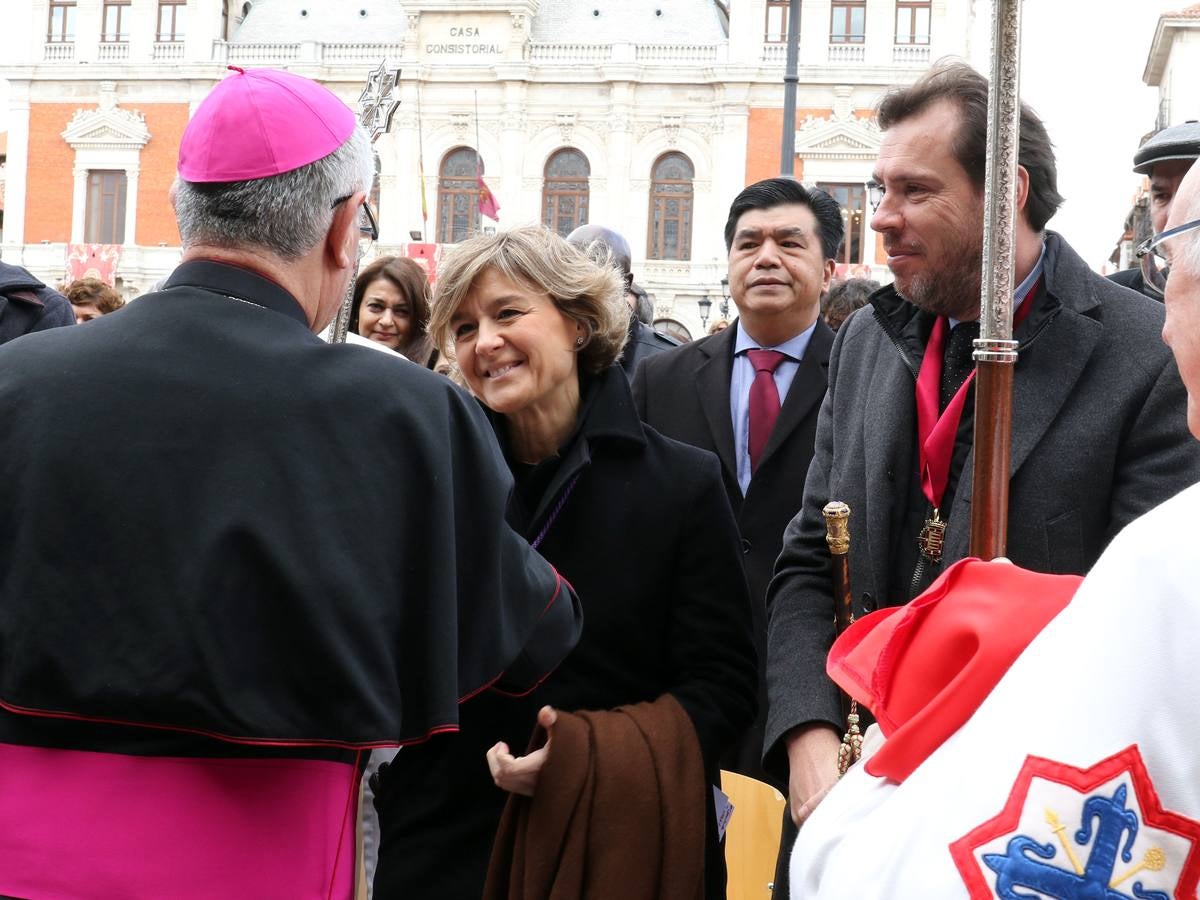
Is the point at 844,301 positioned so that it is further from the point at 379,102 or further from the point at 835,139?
the point at 835,139

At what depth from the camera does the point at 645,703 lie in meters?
2.35

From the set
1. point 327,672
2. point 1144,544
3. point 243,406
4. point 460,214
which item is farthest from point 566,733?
point 460,214

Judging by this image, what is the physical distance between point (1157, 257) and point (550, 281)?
121cm

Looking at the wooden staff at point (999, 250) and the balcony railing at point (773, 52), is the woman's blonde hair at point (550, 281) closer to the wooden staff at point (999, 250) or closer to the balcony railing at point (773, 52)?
the wooden staff at point (999, 250)

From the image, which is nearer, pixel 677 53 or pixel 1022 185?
pixel 1022 185

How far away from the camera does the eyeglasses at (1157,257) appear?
1.27m

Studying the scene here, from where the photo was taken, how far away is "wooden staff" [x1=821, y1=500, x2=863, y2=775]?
83.8 inches

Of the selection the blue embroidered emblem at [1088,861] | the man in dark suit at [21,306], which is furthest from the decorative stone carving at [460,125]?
the blue embroidered emblem at [1088,861]

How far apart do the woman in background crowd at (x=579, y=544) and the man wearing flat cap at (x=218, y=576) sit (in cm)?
67

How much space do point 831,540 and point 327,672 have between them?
3.13 feet

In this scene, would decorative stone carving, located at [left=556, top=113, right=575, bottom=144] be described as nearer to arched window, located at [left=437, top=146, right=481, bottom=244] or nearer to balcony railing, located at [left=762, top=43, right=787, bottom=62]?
arched window, located at [left=437, top=146, right=481, bottom=244]

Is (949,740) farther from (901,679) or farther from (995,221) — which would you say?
(995,221)

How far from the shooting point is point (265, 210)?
171 cm

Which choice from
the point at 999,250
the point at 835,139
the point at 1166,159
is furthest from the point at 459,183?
the point at 999,250
